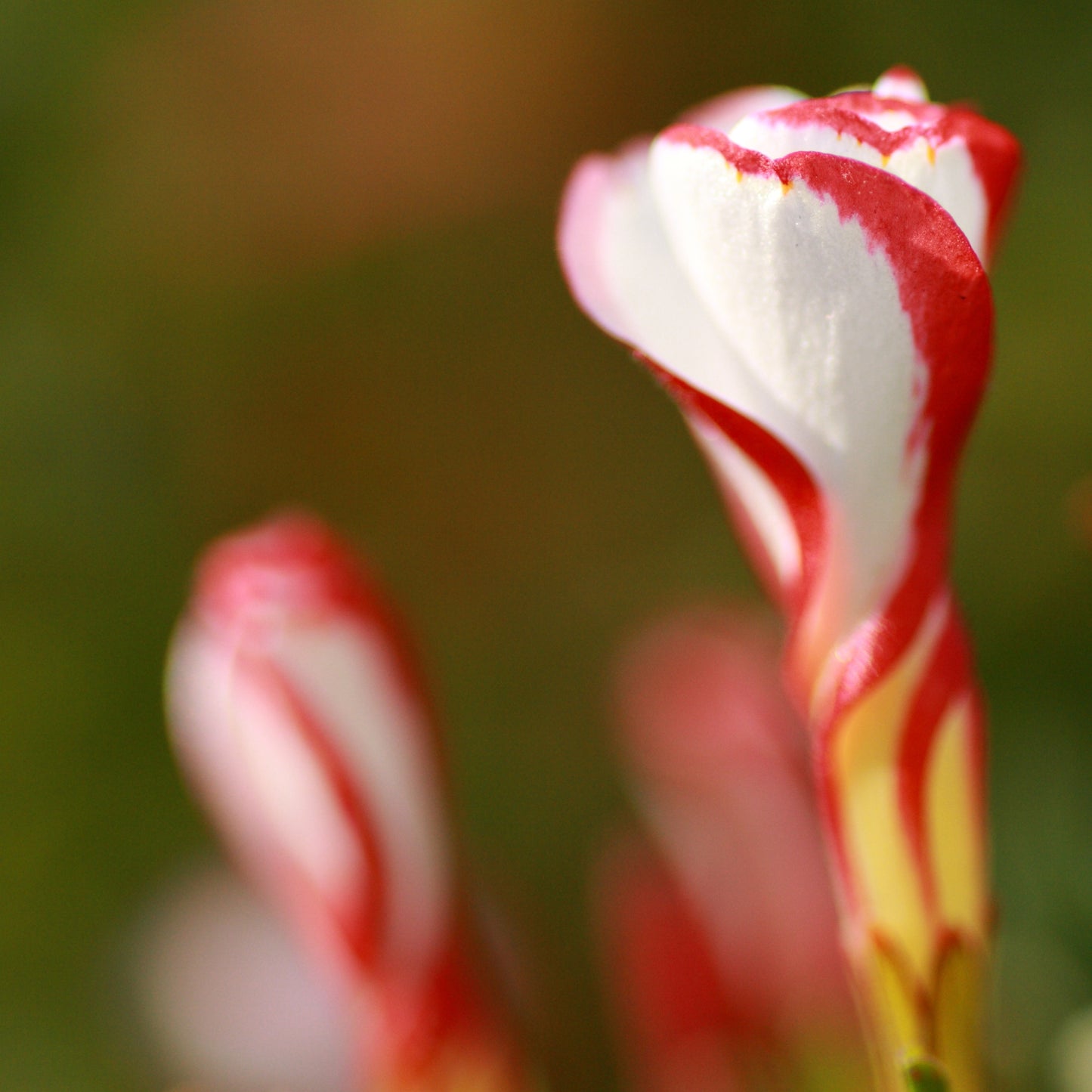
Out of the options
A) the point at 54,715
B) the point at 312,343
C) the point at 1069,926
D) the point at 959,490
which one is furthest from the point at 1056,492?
the point at 54,715

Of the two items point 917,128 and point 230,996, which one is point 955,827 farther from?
point 230,996

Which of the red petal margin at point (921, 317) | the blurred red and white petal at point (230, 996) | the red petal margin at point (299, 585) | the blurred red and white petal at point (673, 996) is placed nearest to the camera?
the red petal margin at point (921, 317)

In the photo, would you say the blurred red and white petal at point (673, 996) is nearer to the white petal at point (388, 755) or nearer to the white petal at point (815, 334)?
the white petal at point (388, 755)

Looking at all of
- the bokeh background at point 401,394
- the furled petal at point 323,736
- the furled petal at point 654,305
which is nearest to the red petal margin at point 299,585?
the furled petal at point 323,736

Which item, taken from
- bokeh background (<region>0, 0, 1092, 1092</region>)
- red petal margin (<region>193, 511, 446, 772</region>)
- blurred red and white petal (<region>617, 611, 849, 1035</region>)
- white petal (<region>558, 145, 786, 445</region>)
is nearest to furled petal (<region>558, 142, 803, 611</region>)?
white petal (<region>558, 145, 786, 445</region>)

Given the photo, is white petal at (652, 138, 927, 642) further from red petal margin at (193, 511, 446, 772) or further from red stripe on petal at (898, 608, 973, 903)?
red petal margin at (193, 511, 446, 772)

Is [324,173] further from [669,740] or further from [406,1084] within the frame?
[406,1084]
